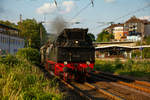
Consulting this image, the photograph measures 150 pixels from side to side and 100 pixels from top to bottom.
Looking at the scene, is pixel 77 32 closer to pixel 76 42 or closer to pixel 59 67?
pixel 76 42

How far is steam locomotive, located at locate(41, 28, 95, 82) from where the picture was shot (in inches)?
452

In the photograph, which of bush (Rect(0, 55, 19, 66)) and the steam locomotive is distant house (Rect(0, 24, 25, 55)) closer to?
bush (Rect(0, 55, 19, 66))

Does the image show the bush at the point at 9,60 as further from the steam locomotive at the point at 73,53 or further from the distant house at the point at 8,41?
the distant house at the point at 8,41

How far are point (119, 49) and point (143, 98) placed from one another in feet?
132

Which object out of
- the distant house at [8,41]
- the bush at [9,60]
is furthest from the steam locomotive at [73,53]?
the distant house at [8,41]

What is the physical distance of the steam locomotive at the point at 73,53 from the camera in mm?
11492

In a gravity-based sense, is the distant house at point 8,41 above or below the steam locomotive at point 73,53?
above

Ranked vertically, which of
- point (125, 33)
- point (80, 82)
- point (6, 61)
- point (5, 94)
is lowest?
point (80, 82)

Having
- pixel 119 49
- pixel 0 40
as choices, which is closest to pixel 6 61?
pixel 0 40

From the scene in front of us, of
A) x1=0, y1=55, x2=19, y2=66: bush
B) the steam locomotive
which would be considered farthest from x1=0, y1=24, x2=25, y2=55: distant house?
the steam locomotive

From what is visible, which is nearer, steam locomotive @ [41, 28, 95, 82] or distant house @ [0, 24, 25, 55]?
steam locomotive @ [41, 28, 95, 82]

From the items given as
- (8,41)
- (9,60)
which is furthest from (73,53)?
(8,41)

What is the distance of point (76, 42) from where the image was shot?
462 inches

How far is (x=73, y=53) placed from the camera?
1169 cm
